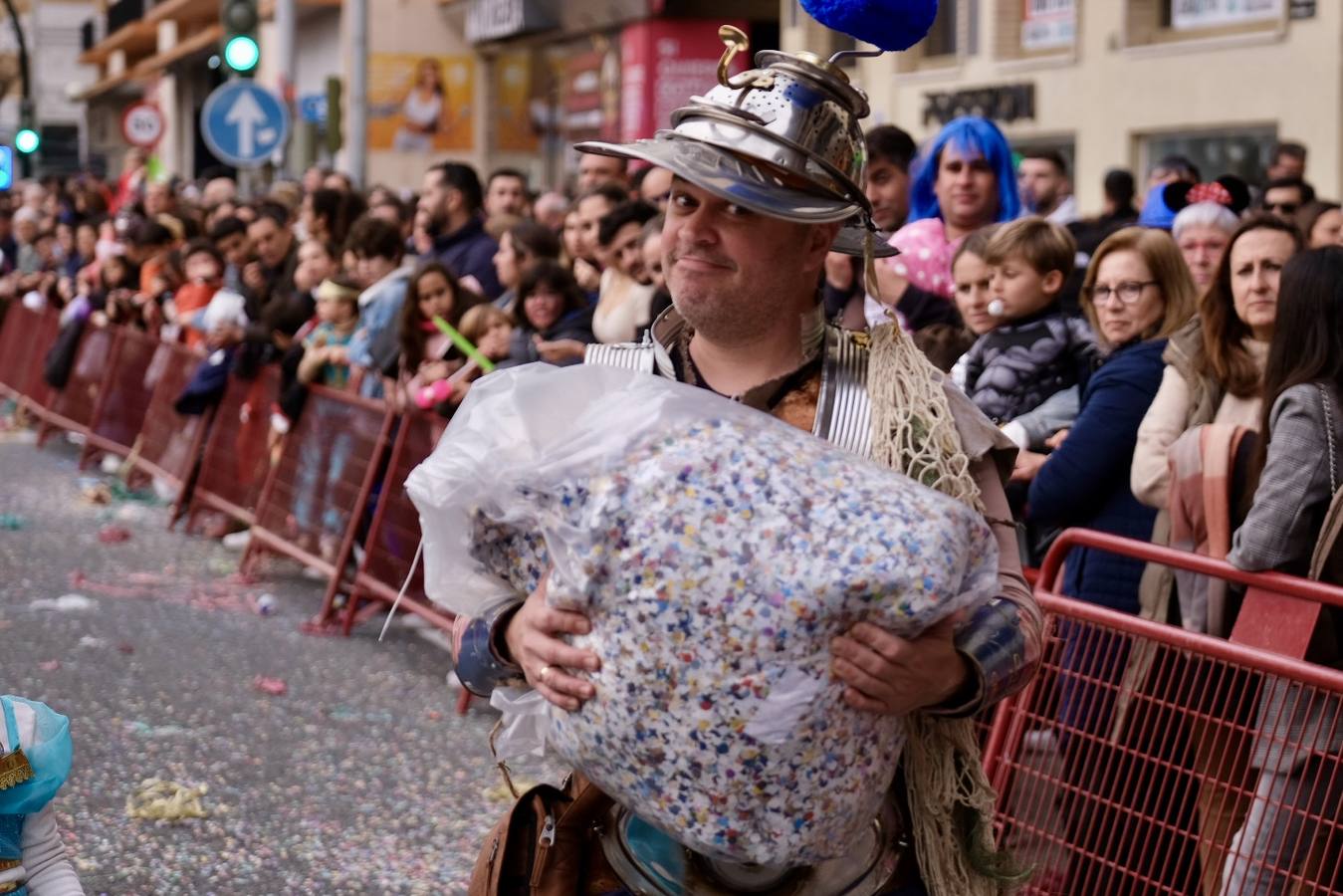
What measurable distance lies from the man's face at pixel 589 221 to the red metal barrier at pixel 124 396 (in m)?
4.74

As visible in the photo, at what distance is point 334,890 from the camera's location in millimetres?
5422

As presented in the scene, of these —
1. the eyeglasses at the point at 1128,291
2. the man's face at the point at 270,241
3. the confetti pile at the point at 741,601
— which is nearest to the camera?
the confetti pile at the point at 741,601

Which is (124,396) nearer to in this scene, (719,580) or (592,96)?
(719,580)

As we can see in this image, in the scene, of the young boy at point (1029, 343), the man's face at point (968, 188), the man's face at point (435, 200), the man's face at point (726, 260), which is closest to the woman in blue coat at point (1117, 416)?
the young boy at point (1029, 343)

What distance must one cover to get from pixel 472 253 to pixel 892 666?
26.4 ft

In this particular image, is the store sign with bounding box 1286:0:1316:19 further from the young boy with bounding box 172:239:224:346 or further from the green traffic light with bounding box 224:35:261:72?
the young boy with bounding box 172:239:224:346

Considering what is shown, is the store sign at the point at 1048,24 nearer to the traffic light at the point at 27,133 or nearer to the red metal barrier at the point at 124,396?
the red metal barrier at the point at 124,396

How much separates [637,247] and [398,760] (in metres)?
2.57

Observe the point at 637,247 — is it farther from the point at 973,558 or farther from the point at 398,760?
the point at 973,558

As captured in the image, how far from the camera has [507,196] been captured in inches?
462

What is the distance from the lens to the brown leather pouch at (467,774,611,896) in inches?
116

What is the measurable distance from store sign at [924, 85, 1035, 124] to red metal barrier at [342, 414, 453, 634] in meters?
11.8

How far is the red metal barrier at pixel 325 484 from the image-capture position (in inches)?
346

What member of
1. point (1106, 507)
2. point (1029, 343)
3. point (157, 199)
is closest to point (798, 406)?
point (1106, 507)
